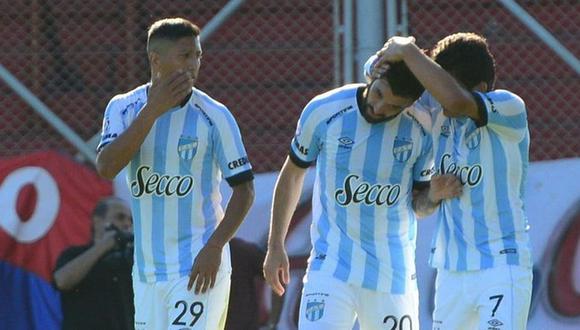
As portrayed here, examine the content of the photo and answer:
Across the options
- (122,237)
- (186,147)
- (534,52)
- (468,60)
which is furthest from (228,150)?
(534,52)

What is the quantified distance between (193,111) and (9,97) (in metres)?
3.51

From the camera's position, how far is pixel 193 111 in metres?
5.48

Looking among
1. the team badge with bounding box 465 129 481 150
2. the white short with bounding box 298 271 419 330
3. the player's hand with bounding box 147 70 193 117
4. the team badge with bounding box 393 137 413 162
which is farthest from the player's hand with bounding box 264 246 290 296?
the team badge with bounding box 465 129 481 150

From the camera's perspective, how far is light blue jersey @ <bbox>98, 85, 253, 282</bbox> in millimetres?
5430

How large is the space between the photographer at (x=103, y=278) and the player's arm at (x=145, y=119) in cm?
220

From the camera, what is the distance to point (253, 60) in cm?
871

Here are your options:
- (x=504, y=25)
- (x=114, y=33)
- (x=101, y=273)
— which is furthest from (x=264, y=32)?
(x=101, y=273)

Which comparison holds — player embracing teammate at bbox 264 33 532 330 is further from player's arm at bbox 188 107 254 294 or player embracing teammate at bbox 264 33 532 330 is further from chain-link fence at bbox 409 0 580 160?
chain-link fence at bbox 409 0 580 160

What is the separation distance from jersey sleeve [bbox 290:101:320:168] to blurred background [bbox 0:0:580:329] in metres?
1.96

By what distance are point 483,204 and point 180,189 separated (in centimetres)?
125

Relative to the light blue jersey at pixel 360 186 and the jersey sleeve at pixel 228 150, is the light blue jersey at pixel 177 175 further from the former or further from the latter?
the light blue jersey at pixel 360 186

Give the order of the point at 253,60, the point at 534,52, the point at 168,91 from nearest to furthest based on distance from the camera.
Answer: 1. the point at 168,91
2. the point at 534,52
3. the point at 253,60

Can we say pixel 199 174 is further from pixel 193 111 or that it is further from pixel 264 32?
pixel 264 32

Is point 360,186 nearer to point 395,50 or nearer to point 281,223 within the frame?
point 281,223
